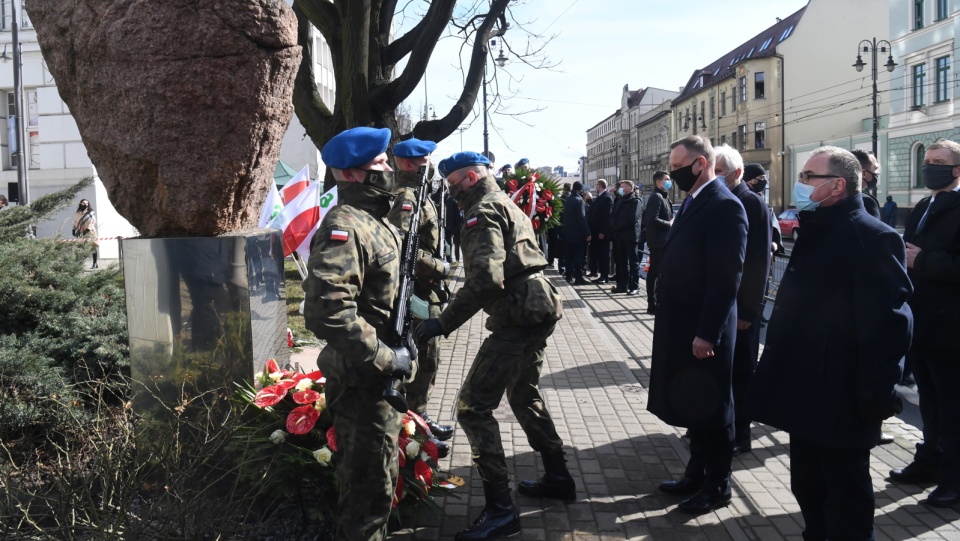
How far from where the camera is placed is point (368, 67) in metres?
12.3

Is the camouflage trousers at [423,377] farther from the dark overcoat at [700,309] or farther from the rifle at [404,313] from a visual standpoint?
the rifle at [404,313]

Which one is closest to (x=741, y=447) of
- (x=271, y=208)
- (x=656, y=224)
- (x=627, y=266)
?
(x=271, y=208)

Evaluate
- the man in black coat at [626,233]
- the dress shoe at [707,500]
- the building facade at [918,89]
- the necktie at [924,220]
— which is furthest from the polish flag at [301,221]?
the building facade at [918,89]

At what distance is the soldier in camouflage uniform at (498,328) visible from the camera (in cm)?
411

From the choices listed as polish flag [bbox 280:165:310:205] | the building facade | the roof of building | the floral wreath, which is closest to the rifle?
polish flag [bbox 280:165:310:205]

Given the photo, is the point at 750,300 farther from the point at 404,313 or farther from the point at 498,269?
the point at 404,313

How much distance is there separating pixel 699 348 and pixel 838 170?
3.87 ft

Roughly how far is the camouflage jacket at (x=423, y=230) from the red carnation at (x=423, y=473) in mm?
1459

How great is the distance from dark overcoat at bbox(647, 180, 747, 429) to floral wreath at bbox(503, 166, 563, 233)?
10.4 m

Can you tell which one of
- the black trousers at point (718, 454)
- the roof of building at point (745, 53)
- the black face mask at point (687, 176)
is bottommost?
the black trousers at point (718, 454)

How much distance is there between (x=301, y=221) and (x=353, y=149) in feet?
18.9

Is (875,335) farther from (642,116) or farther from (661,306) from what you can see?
(642,116)

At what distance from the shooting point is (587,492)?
4.85 m

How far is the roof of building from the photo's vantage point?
61656 mm
